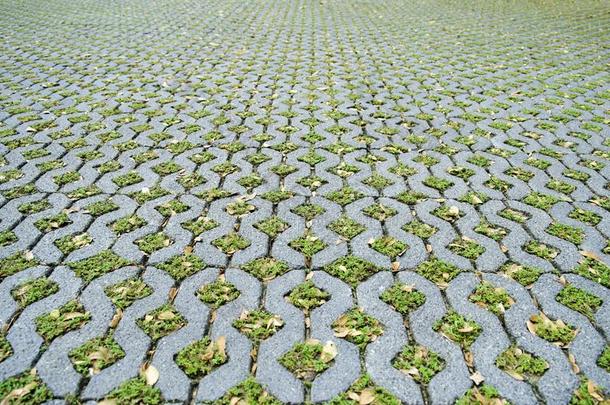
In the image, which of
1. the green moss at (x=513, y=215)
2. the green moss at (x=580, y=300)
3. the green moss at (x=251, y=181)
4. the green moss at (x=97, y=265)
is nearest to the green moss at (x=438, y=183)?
the green moss at (x=513, y=215)

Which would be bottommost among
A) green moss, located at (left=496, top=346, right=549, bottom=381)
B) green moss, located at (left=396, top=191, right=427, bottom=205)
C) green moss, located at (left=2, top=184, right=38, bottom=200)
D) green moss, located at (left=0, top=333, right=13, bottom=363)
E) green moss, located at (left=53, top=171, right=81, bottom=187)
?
green moss, located at (left=496, top=346, right=549, bottom=381)

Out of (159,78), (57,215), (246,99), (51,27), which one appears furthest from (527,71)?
(51,27)

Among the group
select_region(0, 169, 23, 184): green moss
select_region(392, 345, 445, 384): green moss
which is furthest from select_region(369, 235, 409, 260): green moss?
select_region(0, 169, 23, 184): green moss

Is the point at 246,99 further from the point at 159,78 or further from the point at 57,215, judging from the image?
the point at 57,215

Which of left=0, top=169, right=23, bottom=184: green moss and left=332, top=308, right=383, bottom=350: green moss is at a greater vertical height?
left=0, top=169, right=23, bottom=184: green moss

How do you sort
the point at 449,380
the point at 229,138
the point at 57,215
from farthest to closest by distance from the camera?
the point at 229,138 → the point at 57,215 → the point at 449,380

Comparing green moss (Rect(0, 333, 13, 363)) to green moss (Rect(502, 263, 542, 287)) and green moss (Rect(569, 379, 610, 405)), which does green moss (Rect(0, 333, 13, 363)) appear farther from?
green moss (Rect(502, 263, 542, 287))
